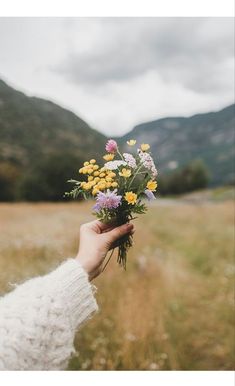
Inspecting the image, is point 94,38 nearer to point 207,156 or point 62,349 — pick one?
point 207,156

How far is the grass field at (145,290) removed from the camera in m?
2.85

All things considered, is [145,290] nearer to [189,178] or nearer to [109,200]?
[189,178]

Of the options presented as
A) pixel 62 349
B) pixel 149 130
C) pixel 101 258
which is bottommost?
pixel 62 349

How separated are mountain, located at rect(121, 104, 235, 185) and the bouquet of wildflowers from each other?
139cm

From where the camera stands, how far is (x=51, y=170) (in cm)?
316

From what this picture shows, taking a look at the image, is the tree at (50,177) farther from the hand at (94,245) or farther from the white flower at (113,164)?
the hand at (94,245)

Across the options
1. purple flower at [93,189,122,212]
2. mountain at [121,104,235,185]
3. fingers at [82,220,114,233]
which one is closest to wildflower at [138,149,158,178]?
purple flower at [93,189,122,212]

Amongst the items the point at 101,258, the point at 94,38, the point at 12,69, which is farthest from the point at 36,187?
the point at 101,258

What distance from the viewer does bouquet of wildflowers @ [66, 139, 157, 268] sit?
1.09 meters

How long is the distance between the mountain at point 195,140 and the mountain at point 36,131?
0.36 meters

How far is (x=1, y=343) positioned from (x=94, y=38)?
7.77 ft

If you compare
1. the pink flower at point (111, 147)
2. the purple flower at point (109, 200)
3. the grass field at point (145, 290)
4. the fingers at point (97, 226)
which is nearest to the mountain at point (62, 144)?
the grass field at point (145, 290)

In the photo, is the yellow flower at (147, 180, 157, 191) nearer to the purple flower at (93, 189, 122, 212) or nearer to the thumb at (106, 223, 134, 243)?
the purple flower at (93, 189, 122, 212)

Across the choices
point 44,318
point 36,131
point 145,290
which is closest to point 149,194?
point 44,318
